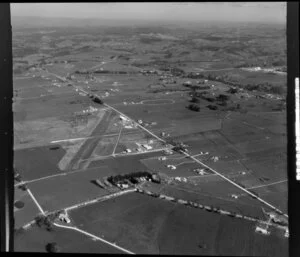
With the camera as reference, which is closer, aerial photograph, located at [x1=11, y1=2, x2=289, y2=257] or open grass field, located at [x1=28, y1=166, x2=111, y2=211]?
aerial photograph, located at [x1=11, y1=2, x2=289, y2=257]

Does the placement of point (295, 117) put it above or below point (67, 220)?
above

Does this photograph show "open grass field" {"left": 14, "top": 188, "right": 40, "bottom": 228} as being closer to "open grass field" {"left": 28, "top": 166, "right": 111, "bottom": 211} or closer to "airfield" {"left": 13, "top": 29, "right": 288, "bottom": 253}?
"airfield" {"left": 13, "top": 29, "right": 288, "bottom": 253}

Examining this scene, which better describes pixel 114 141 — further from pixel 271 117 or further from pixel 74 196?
pixel 271 117

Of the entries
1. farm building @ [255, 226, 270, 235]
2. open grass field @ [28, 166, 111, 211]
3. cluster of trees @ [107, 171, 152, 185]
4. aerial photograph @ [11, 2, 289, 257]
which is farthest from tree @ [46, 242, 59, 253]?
farm building @ [255, 226, 270, 235]

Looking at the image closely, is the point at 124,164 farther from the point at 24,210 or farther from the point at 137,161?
the point at 24,210

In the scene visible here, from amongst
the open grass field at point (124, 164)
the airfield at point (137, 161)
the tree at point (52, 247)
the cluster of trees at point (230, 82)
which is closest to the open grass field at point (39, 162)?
the airfield at point (137, 161)

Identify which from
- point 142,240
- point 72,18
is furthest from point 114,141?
point 72,18
